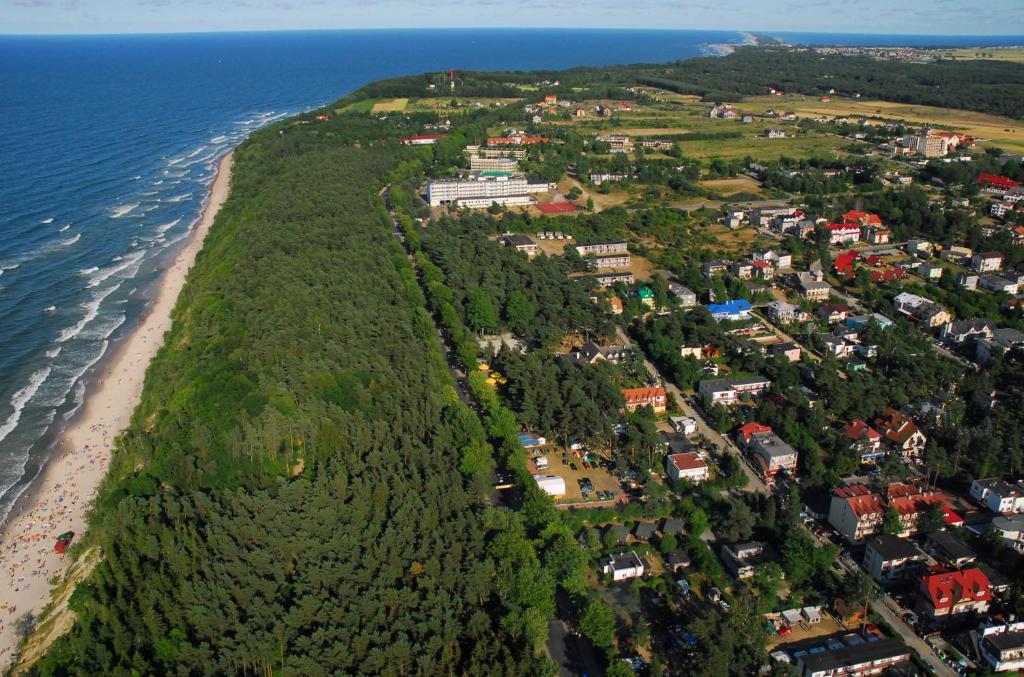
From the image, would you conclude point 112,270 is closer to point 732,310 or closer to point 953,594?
point 732,310

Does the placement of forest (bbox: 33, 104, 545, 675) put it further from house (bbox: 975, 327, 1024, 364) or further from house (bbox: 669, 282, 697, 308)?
house (bbox: 975, 327, 1024, 364)

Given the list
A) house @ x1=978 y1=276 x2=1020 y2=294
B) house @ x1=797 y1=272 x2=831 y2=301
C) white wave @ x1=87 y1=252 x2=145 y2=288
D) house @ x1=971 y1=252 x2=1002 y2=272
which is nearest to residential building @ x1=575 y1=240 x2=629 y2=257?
house @ x1=797 y1=272 x2=831 y2=301

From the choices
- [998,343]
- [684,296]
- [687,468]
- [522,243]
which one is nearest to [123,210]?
[522,243]

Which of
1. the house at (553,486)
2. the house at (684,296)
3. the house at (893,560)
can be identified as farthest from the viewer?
the house at (684,296)

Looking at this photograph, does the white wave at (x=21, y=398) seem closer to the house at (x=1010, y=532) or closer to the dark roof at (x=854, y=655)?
the dark roof at (x=854, y=655)

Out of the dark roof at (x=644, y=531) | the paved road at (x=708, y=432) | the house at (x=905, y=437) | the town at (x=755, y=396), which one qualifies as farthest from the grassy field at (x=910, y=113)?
the dark roof at (x=644, y=531)

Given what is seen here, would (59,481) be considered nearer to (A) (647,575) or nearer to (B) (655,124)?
(A) (647,575)
